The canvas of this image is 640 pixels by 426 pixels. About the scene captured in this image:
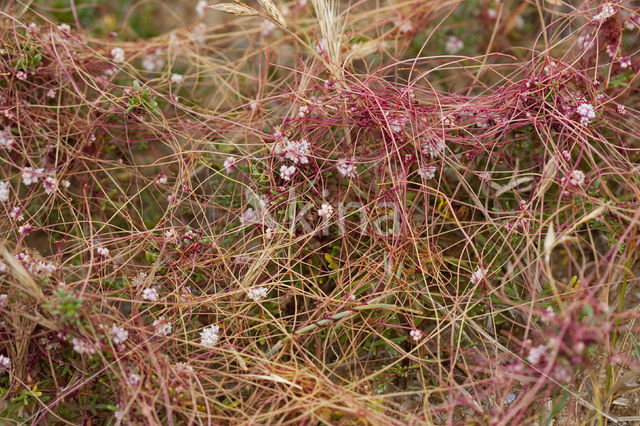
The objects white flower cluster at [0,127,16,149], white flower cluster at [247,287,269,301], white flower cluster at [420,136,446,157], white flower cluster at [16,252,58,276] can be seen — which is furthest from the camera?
white flower cluster at [0,127,16,149]

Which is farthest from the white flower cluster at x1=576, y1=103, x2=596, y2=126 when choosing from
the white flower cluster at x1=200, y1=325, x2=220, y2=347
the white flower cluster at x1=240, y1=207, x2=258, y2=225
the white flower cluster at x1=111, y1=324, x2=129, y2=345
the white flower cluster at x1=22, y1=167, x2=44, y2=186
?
the white flower cluster at x1=22, y1=167, x2=44, y2=186

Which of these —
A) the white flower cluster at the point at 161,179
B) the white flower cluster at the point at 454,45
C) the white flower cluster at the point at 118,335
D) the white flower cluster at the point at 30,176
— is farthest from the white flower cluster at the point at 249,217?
the white flower cluster at the point at 454,45

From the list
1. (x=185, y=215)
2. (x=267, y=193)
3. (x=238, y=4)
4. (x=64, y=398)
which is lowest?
(x=64, y=398)

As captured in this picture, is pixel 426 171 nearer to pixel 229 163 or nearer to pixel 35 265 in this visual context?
pixel 229 163

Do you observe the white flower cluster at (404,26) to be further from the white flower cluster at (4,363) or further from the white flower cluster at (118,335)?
the white flower cluster at (4,363)

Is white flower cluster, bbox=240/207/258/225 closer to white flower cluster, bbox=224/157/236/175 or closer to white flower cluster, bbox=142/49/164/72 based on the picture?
white flower cluster, bbox=224/157/236/175

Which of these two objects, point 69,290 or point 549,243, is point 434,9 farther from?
point 69,290

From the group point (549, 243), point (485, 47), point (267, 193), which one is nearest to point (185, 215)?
point (267, 193)

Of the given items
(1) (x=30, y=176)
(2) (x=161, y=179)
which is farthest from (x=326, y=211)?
(1) (x=30, y=176)
